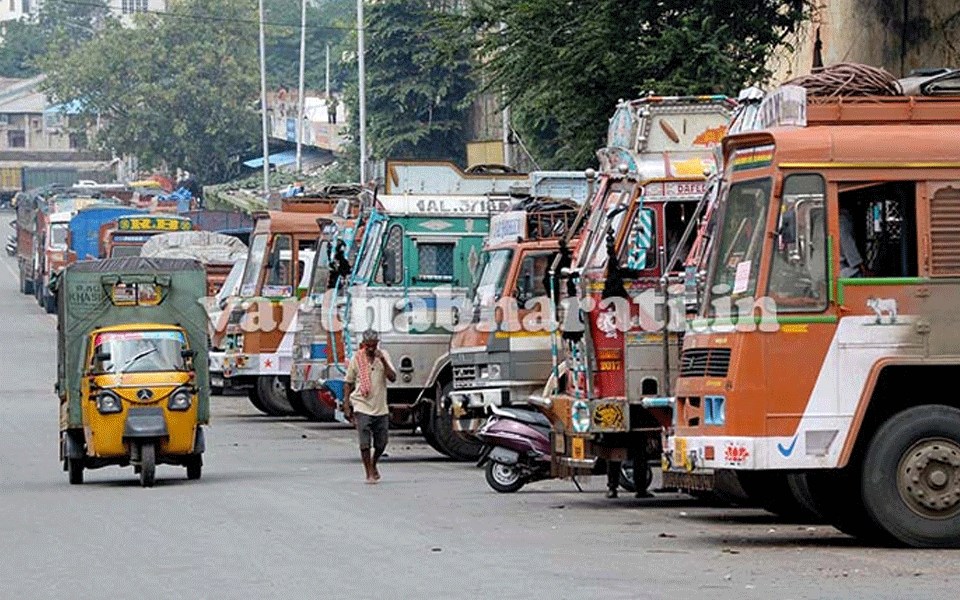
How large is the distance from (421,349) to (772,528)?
934cm

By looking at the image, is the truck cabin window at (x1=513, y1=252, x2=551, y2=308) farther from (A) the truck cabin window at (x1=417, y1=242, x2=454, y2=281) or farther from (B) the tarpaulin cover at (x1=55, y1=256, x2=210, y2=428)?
(B) the tarpaulin cover at (x1=55, y1=256, x2=210, y2=428)

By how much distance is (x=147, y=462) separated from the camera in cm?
2139

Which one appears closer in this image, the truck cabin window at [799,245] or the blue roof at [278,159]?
the truck cabin window at [799,245]

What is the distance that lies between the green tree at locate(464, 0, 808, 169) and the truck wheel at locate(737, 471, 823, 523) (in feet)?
34.6

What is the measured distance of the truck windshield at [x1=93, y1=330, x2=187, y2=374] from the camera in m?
21.9

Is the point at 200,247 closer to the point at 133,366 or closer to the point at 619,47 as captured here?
the point at 619,47

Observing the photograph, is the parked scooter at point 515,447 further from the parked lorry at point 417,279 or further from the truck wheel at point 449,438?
the parked lorry at point 417,279

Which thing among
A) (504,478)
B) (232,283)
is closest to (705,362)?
(504,478)

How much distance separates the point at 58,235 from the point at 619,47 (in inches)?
1461

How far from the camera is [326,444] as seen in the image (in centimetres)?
2828

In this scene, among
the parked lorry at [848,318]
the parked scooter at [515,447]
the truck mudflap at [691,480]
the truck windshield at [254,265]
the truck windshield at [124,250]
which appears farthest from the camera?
the truck windshield at [124,250]

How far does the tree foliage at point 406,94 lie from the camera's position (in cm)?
6075

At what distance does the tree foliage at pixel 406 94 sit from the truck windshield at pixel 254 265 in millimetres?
27800

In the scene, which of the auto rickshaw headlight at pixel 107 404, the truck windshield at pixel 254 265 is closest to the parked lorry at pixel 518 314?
the auto rickshaw headlight at pixel 107 404
